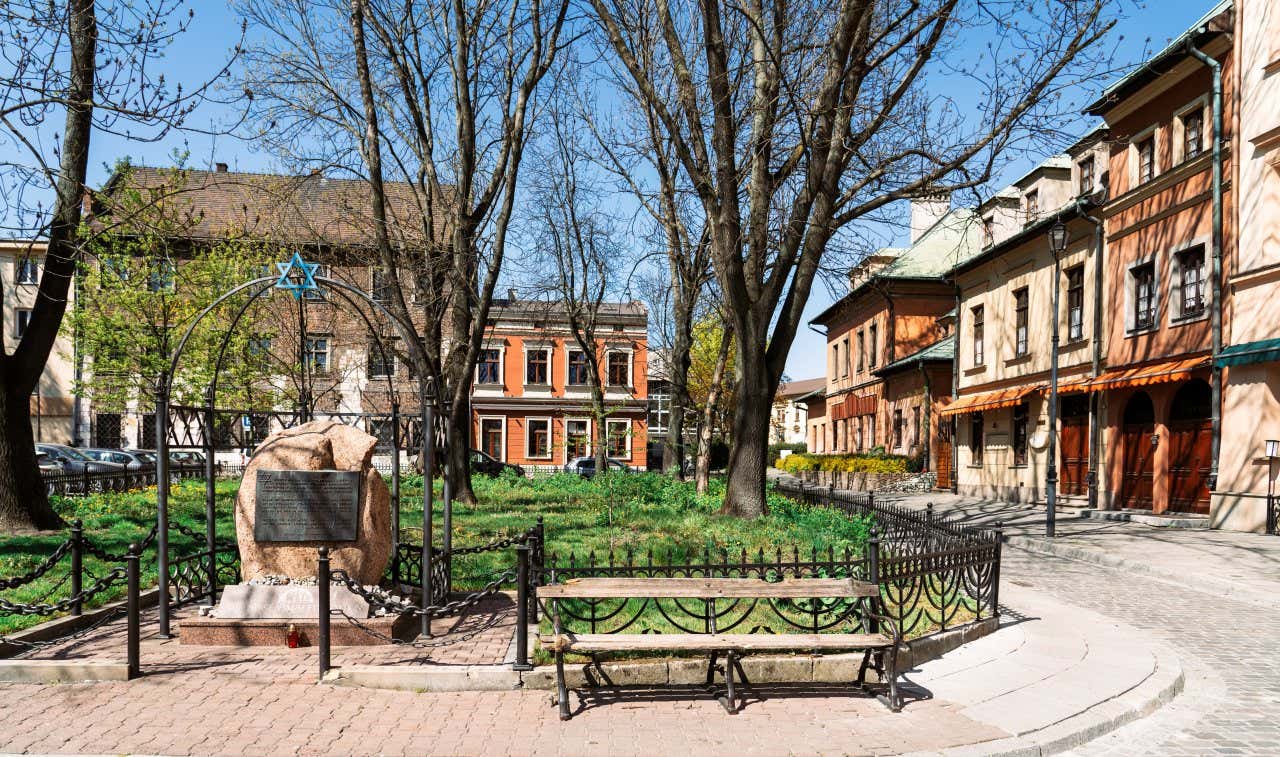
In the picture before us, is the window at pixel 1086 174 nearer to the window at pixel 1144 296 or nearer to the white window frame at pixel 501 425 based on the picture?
the window at pixel 1144 296

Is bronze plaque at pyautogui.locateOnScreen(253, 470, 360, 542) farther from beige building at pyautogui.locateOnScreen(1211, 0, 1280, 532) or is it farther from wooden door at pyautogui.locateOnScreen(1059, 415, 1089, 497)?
wooden door at pyautogui.locateOnScreen(1059, 415, 1089, 497)

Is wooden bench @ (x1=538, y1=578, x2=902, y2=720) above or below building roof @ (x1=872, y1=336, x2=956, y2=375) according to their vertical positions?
below

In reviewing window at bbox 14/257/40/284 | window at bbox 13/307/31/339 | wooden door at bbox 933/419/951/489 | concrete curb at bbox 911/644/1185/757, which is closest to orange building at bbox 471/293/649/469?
wooden door at bbox 933/419/951/489

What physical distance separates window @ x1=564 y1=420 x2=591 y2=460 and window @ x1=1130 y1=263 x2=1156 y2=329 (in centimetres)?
2951

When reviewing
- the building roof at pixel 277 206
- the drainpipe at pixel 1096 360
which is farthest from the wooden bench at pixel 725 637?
the drainpipe at pixel 1096 360

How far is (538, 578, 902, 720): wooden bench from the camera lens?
226 inches

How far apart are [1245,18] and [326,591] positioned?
790 inches

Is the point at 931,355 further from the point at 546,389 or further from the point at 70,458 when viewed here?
the point at 70,458

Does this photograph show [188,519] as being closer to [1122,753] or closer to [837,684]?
[837,684]

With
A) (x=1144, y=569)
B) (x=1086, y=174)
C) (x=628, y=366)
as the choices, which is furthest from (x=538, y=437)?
(x=1144, y=569)

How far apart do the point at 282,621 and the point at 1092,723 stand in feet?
21.2

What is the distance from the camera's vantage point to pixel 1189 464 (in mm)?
18688

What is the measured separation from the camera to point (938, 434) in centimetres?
3247

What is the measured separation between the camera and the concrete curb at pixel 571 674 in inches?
241
